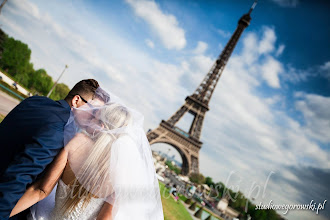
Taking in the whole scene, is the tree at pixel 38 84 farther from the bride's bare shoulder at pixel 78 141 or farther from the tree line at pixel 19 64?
the bride's bare shoulder at pixel 78 141

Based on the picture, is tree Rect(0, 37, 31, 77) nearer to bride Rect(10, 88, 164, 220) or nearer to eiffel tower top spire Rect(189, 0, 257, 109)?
eiffel tower top spire Rect(189, 0, 257, 109)

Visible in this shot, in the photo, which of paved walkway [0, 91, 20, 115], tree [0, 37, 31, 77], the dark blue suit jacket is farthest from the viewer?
tree [0, 37, 31, 77]

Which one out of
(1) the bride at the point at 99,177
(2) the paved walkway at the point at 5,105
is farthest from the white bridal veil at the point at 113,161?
(2) the paved walkway at the point at 5,105

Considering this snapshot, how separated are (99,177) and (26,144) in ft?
2.21

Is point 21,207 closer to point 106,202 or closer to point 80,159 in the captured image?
point 80,159

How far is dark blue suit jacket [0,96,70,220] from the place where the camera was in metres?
1.23

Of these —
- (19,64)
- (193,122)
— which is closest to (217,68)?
(193,122)

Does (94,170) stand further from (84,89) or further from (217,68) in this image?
(217,68)

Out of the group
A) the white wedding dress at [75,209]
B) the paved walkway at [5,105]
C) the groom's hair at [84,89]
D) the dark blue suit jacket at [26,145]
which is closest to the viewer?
the dark blue suit jacket at [26,145]

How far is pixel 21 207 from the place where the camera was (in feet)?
4.91

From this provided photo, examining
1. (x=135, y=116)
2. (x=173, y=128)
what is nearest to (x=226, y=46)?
(x=173, y=128)

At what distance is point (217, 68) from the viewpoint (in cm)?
4053

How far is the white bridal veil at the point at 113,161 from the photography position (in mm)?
1687

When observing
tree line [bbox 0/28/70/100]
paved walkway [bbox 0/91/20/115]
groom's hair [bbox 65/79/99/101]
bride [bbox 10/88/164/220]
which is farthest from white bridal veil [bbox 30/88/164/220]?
tree line [bbox 0/28/70/100]
